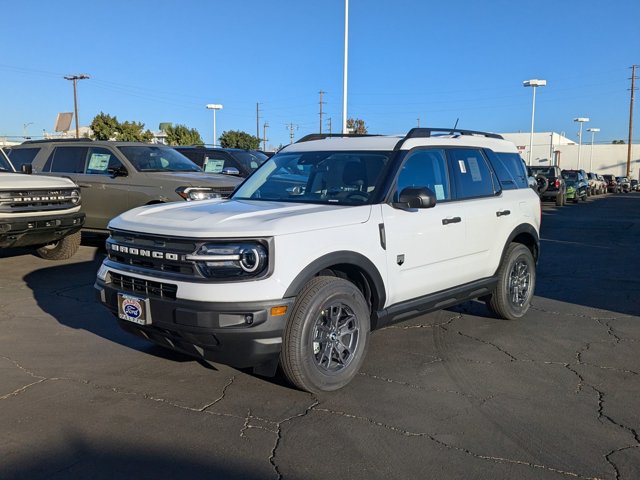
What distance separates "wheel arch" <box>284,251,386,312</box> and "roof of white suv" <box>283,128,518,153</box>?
1.18 m

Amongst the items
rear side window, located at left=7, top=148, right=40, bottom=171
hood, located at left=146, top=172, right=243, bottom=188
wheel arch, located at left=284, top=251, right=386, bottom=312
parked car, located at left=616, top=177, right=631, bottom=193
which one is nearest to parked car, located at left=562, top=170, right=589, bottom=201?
hood, located at left=146, top=172, right=243, bottom=188

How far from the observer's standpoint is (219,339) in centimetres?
380

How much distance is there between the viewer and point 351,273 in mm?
4535

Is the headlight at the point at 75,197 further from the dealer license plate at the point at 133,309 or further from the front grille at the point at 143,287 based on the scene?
the dealer license plate at the point at 133,309

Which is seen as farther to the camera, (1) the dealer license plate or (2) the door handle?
(2) the door handle

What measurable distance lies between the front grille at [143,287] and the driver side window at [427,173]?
1937mm

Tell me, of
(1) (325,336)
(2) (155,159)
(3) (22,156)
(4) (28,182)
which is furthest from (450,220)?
(3) (22,156)

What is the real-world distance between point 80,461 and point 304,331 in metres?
1.53

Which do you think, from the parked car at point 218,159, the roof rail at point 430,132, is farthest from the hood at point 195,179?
the roof rail at point 430,132

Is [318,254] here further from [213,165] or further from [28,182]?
[213,165]

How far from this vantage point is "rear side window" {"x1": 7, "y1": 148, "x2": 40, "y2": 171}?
11.2 m

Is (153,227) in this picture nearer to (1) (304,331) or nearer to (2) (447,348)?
(1) (304,331)

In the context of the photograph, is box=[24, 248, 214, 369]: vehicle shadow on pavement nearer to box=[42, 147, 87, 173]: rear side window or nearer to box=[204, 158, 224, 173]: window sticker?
box=[42, 147, 87, 173]: rear side window

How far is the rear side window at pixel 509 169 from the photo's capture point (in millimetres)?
6172
